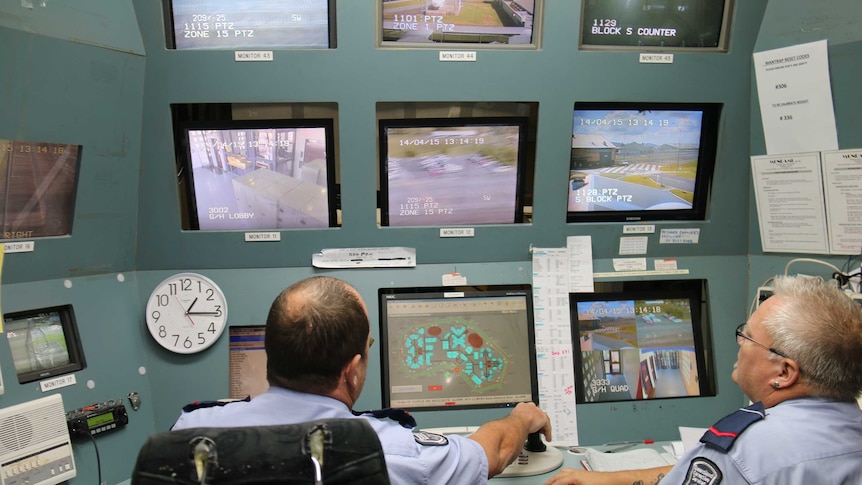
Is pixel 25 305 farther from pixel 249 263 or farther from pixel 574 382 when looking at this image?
pixel 574 382

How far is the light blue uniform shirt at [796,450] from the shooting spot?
1263 millimetres

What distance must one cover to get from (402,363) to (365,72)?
111cm

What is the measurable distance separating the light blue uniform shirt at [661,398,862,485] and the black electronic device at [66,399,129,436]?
1.78 metres

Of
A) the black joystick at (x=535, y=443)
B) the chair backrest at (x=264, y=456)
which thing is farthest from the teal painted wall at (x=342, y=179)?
the chair backrest at (x=264, y=456)

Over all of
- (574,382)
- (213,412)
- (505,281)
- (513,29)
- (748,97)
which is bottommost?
(574,382)

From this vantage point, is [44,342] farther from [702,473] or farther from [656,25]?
[656,25]

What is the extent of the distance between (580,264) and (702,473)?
3.48 feet

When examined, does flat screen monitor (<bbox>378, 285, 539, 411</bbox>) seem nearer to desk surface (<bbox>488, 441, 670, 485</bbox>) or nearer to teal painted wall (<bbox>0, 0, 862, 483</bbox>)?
teal painted wall (<bbox>0, 0, 862, 483</bbox>)

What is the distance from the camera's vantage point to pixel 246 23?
2.10 m

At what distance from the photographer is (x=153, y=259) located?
7.13 feet

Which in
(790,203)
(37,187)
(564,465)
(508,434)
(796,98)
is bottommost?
(564,465)

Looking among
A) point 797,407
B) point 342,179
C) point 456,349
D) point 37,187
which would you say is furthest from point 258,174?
point 797,407

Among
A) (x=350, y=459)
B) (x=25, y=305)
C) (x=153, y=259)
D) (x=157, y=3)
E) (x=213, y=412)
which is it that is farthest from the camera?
(x=153, y=259)

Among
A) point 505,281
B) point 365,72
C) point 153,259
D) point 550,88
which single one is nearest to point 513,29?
point 550,88
